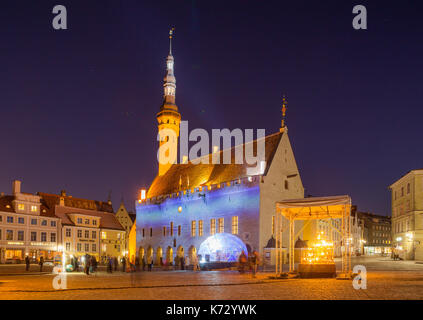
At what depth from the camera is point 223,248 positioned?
40094mm

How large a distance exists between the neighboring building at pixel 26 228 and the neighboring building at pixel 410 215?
43569 millimetres

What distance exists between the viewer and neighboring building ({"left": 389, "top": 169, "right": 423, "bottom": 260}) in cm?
4769

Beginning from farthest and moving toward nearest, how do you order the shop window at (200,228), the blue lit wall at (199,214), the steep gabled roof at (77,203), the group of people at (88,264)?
the steep gabled roof at (77,203) < the shop window at (200,228) < the blue lit wall at (199,214) < the group of people at (88,264)

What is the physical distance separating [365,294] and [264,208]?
86.8 ft

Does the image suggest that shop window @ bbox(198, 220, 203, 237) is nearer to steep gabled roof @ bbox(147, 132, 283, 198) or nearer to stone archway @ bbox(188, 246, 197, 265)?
stone archway @ bbox(188, 246, 197, 265)

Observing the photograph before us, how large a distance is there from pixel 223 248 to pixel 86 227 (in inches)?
1200

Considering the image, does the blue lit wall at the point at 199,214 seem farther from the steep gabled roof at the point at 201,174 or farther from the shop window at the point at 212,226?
the steep gabled roof at the point at 201,174

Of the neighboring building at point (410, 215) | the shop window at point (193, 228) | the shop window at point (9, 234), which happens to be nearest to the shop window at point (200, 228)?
the shop window at point (193, 228)

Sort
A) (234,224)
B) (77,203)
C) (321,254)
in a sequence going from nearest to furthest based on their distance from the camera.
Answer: (321,254) < (234,224) < (77,203)

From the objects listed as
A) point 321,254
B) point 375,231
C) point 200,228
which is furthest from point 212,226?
point 375,231

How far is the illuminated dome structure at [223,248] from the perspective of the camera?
39500 mm

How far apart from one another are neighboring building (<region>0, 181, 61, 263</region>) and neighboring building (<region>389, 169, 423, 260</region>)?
43569 millimetres

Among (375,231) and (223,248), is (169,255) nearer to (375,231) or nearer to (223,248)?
(223,248)
